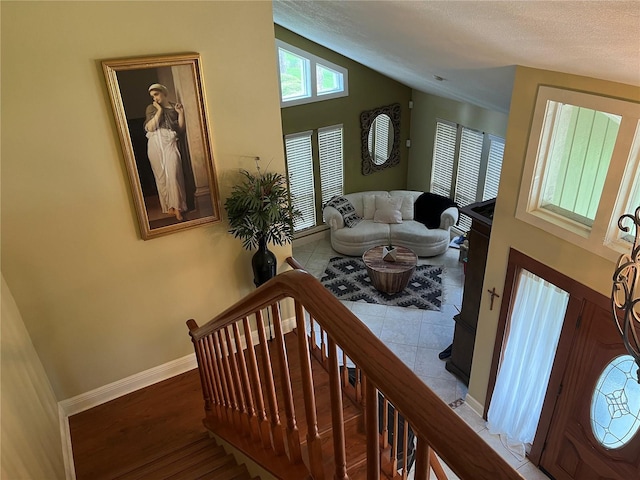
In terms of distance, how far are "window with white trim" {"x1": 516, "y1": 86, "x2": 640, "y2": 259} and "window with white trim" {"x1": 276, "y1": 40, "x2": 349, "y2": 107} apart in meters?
Answer: 5.14

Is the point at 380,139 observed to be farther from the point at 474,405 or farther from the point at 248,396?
the point at 248,396

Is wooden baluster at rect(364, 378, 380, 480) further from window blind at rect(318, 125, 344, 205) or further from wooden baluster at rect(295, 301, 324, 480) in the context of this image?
window blind at rect(318, 125, 344, 205)

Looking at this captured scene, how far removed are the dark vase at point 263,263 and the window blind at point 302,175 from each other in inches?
167

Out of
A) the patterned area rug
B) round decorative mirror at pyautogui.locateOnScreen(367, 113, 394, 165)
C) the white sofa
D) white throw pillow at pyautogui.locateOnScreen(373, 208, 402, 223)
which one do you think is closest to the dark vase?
the patterned area rug

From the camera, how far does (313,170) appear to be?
9000mm

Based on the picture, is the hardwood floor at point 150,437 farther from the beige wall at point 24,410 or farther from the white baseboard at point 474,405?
the white baseboard at point 474,405

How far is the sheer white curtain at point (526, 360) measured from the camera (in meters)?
4.23

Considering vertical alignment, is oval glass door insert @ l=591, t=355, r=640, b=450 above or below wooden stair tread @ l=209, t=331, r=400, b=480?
below

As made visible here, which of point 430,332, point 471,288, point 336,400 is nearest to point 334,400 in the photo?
point 336,400

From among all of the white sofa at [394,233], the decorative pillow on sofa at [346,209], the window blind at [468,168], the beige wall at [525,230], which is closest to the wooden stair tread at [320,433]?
the beige wall at [525,230]

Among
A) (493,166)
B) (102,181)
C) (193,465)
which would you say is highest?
(102,181)

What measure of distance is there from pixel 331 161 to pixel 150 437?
20.9 feet

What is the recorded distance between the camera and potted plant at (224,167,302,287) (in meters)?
3.80

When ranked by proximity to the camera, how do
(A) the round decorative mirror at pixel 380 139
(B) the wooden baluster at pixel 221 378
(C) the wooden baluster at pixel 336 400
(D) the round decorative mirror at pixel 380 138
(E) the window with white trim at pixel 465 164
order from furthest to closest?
1. (A) the round decorative mirror at pixel 380 139
2. (D) the round decorative mirror at pixel 380 138
3. (E) the window with white trim at pixel 465 164
4. (B) the wooden baluster at pixel 221 378
5. (C) the wooden baluster at pixel 336 400
